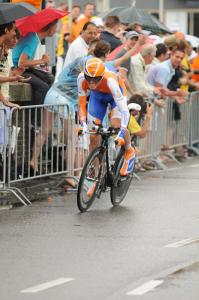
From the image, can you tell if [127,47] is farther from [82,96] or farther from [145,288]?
[145,288]

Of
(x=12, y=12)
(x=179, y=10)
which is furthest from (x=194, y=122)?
(x=179, y=10)

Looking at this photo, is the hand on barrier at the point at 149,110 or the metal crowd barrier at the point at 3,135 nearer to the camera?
the metal crowd barrier at the point at 3,135

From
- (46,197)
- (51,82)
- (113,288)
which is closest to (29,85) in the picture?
(51,82)

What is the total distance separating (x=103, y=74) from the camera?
13508mm

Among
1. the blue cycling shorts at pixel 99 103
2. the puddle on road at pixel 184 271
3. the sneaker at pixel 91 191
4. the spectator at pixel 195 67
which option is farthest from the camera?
the spectator at pixel 195 67

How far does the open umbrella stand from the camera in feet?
51.2

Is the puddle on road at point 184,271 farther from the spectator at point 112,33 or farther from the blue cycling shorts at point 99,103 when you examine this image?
the spectator at point 112,33

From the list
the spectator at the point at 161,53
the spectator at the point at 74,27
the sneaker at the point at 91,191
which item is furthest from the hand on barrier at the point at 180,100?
the sneaker at the point at 91,191

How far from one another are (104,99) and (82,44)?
Answer: 2.84m

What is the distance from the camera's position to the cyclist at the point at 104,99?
1344 centimetres

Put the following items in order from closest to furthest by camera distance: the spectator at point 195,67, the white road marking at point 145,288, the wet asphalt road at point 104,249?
the white road marking at point 145,288, the wet asphalt road at point 104,249, the spectator at point 195,67

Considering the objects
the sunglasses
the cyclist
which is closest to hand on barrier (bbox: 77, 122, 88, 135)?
the cyclist

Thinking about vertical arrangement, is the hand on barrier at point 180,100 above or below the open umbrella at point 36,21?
below

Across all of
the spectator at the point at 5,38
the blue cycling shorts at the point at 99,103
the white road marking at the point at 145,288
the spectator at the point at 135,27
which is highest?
the spectator at the point at 5,38
